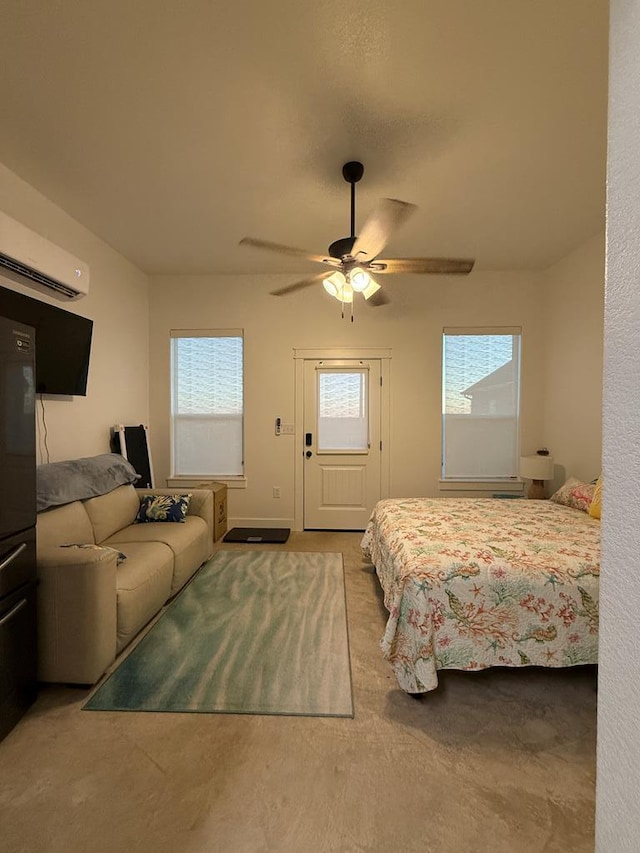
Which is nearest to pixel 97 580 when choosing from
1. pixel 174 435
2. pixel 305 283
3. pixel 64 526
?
pixel 64 526

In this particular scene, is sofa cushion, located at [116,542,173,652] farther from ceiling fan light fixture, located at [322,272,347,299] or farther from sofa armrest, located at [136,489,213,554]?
ceiling fan light fixture, located at [322,272,347,299]

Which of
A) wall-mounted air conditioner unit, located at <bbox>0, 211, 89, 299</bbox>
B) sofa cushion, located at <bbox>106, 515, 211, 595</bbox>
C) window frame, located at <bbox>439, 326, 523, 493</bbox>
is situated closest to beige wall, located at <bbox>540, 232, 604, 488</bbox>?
window frame, located at <bbox>439, 326, 523, 493</bbox>

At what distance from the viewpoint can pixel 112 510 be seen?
3.06m

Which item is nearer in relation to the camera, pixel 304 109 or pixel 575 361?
pixel 304 109

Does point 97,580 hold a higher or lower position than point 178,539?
higher

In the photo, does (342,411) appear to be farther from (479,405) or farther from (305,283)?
(305,283)

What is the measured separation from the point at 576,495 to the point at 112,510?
3638mm

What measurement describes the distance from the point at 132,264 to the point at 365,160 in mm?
2882

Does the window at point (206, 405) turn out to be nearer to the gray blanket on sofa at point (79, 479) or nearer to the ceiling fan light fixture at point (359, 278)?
the gray blanket on sofa at point (79, 479)

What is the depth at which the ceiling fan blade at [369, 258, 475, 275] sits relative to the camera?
2.42 m

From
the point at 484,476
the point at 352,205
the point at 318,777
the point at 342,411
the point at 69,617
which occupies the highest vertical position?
the point at 352,205

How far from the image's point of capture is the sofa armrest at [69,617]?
1.94 meters

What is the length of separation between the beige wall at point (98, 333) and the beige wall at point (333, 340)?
0.27 meters

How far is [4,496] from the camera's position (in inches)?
66.1
